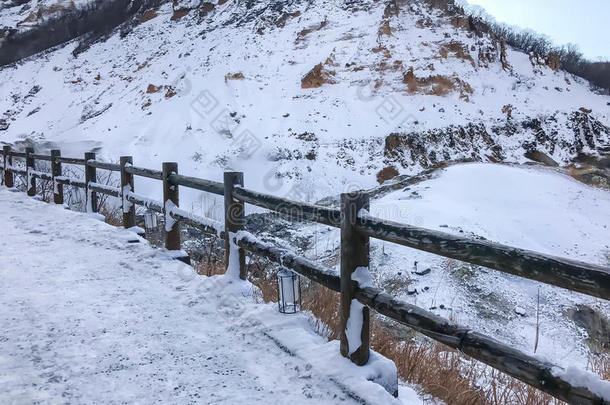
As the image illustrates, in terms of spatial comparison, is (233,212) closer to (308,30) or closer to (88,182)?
(88,182)

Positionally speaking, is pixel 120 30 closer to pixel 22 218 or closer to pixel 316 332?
pixel 22 218

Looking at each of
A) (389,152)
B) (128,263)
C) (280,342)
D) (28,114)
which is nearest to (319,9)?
(389,152)

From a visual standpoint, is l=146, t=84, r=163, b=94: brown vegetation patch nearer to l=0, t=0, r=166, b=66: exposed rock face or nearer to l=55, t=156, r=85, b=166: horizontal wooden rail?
l=55, t=156, r=85, b=166: horizontal wooden rail

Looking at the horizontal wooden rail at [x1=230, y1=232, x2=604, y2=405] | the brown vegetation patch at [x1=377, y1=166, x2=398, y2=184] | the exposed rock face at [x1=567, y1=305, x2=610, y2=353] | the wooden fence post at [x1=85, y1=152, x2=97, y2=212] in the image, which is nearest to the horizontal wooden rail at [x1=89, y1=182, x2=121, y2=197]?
the wooden fence post at [x1=85, y1=152, x2=97, y2=212]

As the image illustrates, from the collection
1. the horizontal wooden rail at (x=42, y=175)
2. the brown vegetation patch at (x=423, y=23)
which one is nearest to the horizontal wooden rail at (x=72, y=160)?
the horizontal wooden rail at (x=42, y=175)

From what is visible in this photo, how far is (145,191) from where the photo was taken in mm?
12375

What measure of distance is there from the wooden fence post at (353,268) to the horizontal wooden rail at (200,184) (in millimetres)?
1947

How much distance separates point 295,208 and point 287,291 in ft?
2.44

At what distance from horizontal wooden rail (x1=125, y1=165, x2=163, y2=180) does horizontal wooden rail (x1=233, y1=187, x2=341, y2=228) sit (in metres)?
1.80

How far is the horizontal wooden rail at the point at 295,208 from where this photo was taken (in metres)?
3.00

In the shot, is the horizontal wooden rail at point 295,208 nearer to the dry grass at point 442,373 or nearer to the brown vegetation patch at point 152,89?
the dry grass at point 442,373

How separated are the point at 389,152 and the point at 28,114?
759 inches

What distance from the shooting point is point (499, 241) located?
8141 millimetres

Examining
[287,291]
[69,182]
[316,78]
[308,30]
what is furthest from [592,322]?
[308,30]
